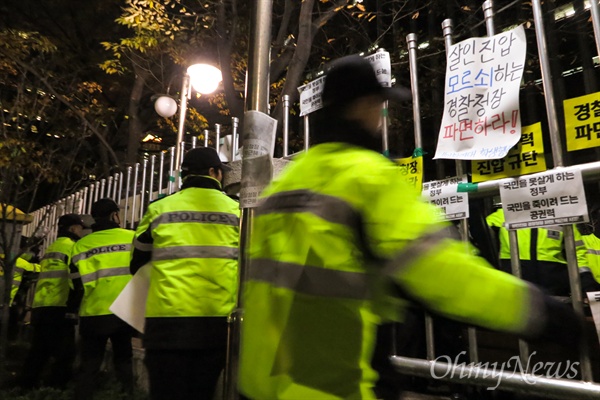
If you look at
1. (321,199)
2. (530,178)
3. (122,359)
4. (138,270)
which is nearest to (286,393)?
(321,199)

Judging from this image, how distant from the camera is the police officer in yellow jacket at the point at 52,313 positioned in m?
6.16

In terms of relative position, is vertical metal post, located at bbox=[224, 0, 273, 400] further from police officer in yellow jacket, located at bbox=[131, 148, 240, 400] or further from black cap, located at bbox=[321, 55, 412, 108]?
black cap, located at bbox=[321, 55, 412, 108]

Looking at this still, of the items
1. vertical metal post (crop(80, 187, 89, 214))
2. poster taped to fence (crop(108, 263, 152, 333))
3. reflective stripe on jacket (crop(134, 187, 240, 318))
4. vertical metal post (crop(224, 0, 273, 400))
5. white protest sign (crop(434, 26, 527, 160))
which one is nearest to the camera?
white protest sign (crop(434, 26, 527, 160))

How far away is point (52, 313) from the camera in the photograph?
624 cm

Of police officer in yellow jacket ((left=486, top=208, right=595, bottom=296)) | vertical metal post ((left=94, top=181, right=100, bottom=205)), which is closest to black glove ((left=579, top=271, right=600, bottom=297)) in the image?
police officer in yellow jacket ((left=486, top=208, right=595, bottom=296))

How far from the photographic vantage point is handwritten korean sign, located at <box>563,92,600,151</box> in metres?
2.46

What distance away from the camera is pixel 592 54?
10367 millimetres

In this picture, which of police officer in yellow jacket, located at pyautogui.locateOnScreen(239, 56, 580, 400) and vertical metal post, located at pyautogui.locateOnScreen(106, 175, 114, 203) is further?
vertical metal post, located at pyautogui.locateOnScreen(106, 175, 114, 203)

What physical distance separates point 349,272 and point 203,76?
22.2 ft

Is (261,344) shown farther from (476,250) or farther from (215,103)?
(215,103)

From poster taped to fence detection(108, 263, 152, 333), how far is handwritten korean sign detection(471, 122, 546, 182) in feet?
7.92

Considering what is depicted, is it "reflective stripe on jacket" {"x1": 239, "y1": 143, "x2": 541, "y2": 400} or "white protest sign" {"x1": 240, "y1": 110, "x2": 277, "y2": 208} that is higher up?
"white protest sign" {"x1": 240, "y1": 110, "x2": 277, "y2": 208}

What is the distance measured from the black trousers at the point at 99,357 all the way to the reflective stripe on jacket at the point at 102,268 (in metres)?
0.23

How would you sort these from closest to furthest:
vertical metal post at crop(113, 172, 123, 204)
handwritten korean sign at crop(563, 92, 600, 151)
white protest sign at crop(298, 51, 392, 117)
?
handwritten korean sign at crop(563, 92, 600, 151), white protest sign at crop(298, 51, 392, 117), vertical metal post at crop(113, 172, 123, 204)
